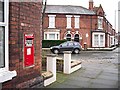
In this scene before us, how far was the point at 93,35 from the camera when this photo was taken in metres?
37.8

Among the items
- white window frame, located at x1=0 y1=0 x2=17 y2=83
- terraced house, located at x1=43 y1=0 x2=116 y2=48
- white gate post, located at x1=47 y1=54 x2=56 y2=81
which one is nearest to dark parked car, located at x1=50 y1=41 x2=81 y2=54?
terraced house, located at x1=43 y1=0 x2=116 y2=48

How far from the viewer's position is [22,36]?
529 centimetres

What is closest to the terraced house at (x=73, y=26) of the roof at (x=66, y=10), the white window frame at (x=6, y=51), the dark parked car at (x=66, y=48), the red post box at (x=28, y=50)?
the roof at (x=66, y=10)

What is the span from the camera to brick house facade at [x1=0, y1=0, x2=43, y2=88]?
15.3 ft

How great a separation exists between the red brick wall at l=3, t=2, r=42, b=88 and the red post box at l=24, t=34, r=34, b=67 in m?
0.12

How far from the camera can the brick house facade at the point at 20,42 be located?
4.66 meters

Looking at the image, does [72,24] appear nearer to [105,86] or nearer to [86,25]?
[86,25]

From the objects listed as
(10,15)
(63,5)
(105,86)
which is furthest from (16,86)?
(63,5)

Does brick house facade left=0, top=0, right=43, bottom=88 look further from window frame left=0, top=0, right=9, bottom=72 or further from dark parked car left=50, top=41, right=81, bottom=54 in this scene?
dark parked car left=50, top=41, right=81, bottom=54

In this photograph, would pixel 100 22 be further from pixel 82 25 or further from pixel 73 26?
pixel 73 26

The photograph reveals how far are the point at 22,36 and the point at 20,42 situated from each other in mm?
161

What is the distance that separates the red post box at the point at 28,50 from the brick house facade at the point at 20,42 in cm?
9

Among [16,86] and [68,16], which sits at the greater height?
[68,16]

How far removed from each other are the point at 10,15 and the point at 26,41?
0.90 meters
